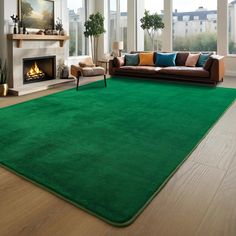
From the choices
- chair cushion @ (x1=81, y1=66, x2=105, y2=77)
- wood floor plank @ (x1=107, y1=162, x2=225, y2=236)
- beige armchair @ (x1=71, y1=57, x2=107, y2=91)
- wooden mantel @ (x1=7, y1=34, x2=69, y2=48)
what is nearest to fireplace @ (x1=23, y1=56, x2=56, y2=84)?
wooden mantel @ (x1=7, y1=34, x2=69, y2=48)

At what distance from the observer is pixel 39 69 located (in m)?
7.26

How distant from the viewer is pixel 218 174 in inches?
97.7

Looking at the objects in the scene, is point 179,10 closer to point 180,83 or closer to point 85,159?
Result: point 180,83

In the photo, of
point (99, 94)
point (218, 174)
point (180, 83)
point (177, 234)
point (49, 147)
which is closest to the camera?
point (177, 234)

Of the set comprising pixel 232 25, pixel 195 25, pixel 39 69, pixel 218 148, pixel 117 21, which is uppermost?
pixel 117 21

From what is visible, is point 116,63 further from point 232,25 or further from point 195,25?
point 232,25

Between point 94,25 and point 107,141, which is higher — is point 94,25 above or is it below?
above

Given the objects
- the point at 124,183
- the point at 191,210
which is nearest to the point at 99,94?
the point at 124,183

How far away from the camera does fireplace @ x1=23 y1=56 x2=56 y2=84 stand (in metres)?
6.74

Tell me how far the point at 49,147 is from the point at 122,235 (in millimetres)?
1538

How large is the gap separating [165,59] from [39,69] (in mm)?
3192

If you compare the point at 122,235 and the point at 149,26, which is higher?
the point at 149,26

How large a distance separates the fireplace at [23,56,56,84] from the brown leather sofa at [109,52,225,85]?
1.56m

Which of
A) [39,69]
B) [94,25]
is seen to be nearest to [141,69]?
[94,25]
